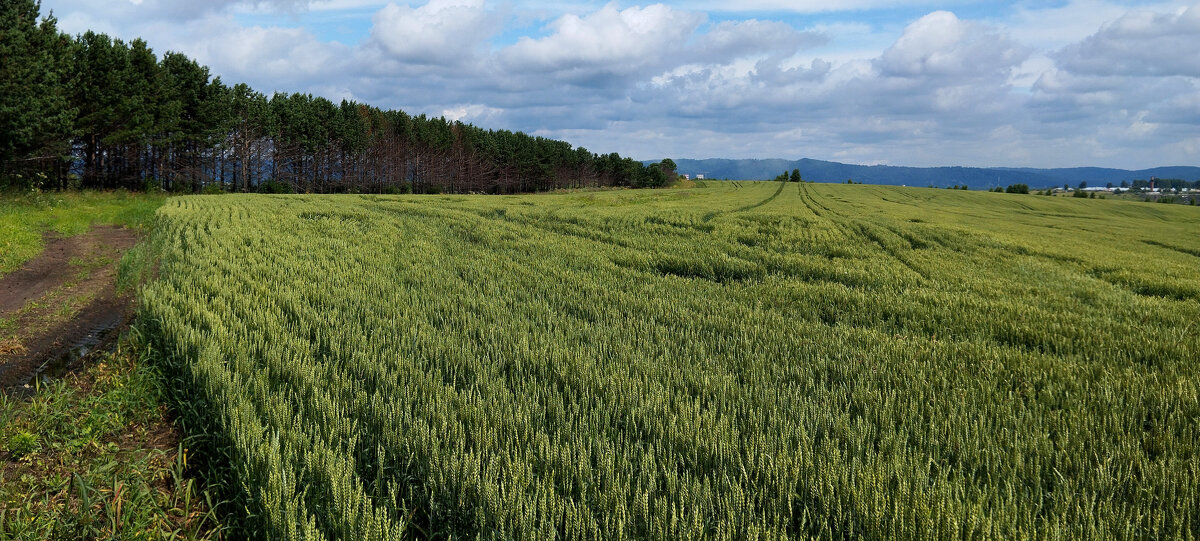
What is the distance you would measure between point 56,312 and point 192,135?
5489 centimetres

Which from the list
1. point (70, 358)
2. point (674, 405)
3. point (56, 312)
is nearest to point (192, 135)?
point (56, 312)

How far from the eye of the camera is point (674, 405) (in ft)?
12.4

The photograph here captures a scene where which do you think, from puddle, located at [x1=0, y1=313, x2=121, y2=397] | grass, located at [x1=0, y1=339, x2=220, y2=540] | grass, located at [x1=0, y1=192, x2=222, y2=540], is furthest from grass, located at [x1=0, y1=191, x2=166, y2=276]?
grass, located at [x1=0, y1=339, x2=220, y2=540]

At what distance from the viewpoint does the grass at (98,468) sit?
122 inches

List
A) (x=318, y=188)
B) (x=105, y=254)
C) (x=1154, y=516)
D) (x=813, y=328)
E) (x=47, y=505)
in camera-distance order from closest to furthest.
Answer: (x=1154, y=516) → (x=47, y=505) → (x=813, y=328) → (x=105, y=254) → (x=318, y=188)

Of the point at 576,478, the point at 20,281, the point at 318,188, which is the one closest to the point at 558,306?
the point at 576,478

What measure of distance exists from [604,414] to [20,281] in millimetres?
13320

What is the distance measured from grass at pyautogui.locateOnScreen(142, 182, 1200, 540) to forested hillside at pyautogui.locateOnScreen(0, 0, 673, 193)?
2968 cm

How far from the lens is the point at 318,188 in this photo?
7369cm

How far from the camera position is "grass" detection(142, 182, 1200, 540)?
2.66 meters

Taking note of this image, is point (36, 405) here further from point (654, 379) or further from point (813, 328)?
point (813, 328)

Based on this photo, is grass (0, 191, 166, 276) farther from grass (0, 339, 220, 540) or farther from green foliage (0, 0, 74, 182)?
grass (0, 339, 220, 540)

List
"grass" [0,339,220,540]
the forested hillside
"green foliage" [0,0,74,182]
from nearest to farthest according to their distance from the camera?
"grass" [0,339,220,540] → "green foliage" [0,0,74,182] → the forested hillside

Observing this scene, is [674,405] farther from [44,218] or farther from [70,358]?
[44,218]
